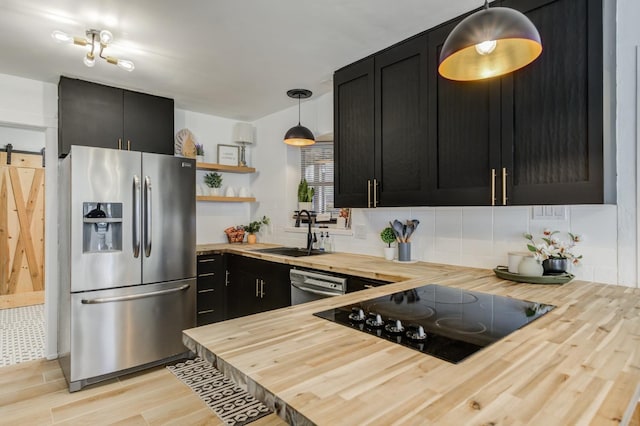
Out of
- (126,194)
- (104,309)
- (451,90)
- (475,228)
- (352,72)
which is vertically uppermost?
(352,72)

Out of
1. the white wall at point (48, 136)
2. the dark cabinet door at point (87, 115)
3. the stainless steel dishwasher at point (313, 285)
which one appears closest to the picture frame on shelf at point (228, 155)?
the dark cabinet door at point (87, 115)

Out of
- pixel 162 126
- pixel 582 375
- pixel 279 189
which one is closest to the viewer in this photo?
pixel 582 375

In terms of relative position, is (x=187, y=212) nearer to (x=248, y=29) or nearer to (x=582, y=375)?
(x=248, y=29)

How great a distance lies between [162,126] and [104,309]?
1809 mm

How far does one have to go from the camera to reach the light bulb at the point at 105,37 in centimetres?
216

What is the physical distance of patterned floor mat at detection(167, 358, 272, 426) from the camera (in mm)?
2205

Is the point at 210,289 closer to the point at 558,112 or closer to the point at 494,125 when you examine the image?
the point at 494,125

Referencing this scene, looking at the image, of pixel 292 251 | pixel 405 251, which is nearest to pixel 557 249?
pixel 405 251

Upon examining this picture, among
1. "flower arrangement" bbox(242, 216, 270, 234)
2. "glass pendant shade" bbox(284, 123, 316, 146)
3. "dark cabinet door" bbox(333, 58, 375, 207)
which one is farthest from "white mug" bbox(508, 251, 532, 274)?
"flower arrangement" bbox(242, 216, 270, 234)

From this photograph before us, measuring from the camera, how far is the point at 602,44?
1567 millimetres

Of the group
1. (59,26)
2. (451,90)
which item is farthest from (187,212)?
(451,90)

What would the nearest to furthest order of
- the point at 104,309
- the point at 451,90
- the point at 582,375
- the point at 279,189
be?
1. the point at 582,375
2. the point at 451,90
3. the point at 104,309
4. the point at 279,189

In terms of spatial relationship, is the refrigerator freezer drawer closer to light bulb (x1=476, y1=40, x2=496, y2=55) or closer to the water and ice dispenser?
the water and ice dispenser

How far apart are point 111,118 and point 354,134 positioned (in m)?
2.25
